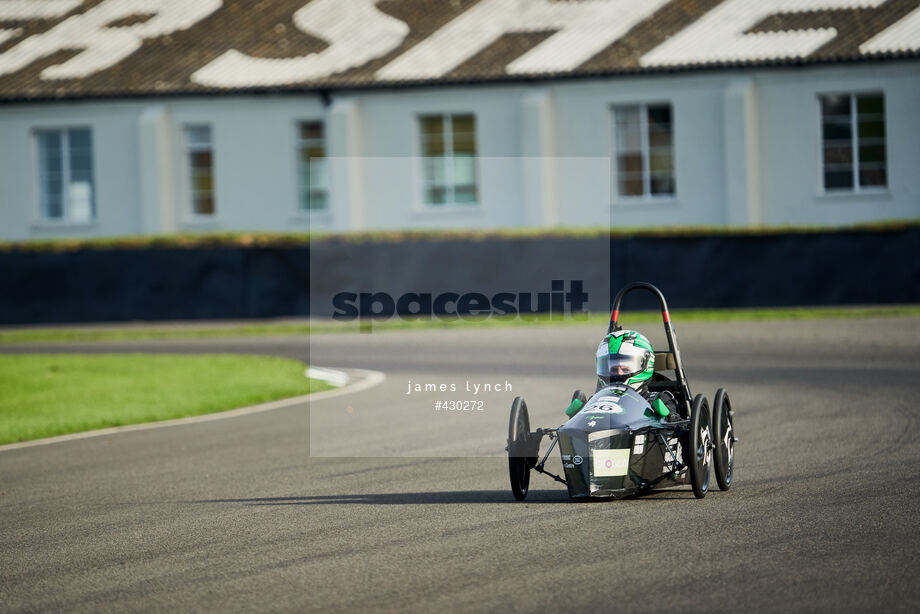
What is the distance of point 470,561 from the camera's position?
6.85 metres

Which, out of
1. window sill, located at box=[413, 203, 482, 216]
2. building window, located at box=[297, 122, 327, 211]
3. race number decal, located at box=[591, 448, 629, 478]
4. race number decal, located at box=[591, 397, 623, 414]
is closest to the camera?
race number decal, located at box=[591, 448, 629, 478]

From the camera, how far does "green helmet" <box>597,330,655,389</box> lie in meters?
8.75

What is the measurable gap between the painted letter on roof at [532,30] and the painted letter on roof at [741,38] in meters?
1.32

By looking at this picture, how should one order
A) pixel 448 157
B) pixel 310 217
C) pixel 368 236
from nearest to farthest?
1. pixel 368 236
2. pixel 448 157
3. pixel 310 217

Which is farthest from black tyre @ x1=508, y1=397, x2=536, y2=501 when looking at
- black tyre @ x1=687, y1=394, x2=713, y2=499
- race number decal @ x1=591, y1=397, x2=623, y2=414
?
black tyre @ x1=687, y1=394, x2=713, y2=499

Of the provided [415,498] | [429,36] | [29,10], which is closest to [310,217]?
[429,36]

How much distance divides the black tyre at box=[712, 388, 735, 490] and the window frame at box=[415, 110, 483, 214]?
77.4 ft

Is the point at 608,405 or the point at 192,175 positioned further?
the point at 192,175

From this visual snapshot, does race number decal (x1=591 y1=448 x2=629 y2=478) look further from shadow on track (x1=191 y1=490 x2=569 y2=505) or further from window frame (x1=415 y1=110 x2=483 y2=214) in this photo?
window frame (x1=415 y1=110 x2=483 y2=214)

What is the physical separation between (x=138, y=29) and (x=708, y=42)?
14816 mm

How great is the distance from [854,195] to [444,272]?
32.7 feet

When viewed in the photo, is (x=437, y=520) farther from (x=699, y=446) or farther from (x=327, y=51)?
(x=327, y=51)

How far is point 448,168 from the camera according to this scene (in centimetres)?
3309

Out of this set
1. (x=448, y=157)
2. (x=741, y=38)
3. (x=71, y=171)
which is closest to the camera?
(x=741, y=38)
